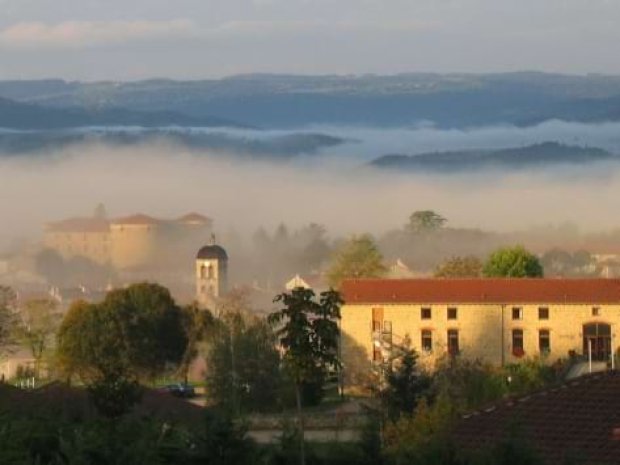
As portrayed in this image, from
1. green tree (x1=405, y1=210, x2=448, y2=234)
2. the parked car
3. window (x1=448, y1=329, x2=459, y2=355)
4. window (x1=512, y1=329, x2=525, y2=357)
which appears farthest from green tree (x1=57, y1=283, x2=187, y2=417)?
green tree (x1=405, y1=210, x2=448, y2=234)

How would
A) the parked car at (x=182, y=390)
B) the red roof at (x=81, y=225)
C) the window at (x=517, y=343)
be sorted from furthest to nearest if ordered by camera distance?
1. the red roof at (x=81, y=225)
2. the window at (x=517, y=343)
3. the parked car at (x=182, y=390)

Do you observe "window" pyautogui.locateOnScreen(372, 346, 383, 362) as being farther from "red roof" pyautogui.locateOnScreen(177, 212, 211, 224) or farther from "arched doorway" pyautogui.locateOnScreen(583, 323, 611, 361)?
"red roof" pyautogui.locateOnScreen(177, 212, 211, 224)

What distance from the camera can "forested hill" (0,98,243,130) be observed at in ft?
589

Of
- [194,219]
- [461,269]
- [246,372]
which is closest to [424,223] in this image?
[194,219]

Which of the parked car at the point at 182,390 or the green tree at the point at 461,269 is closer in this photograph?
the parked car at the point at 182,390

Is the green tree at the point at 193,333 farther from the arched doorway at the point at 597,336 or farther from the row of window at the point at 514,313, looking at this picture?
the arched doorway at the point at 597,336

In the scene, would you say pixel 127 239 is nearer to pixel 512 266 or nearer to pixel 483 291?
pixel 512 266

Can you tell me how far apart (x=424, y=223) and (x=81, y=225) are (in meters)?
23.5

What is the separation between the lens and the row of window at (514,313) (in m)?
38.4

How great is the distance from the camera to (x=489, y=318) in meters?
38.6

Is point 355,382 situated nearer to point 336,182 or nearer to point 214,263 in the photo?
point 214,263

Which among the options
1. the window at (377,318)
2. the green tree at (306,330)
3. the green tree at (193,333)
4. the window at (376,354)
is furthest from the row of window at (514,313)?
the green tree at (306,330)

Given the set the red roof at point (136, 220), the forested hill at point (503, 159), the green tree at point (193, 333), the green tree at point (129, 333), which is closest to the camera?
the green tree at point (129, 333)

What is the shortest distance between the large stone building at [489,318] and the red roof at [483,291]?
0.06 ft
